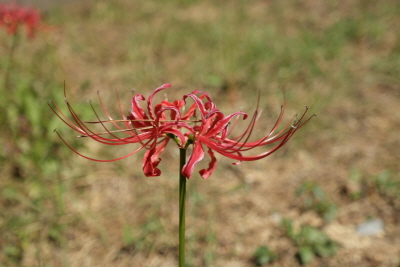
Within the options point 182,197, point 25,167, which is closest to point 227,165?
point 25,167

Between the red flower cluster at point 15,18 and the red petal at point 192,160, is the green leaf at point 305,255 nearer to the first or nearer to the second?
the red petal at point 192,160

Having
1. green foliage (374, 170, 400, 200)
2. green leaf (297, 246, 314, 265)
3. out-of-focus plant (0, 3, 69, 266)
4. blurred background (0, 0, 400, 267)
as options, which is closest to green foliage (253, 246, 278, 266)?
blurred background (0, 0, 400, 267)

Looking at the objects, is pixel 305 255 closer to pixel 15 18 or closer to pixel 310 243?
pixel 310 243

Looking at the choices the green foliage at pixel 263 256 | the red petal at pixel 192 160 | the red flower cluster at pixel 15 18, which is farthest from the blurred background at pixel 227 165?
the red petal at pixel 192 160

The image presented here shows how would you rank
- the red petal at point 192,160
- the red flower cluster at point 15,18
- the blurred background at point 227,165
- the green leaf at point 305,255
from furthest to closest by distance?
the red flower cluster at point 15,18 → the blurred background at point 227,165 → the green leaf at point 305,255 → the red petal at point 192,160

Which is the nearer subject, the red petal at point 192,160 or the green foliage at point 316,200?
the red petal at point 192,160

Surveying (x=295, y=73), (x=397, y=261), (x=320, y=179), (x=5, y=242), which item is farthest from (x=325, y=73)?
(x=5, y=242)

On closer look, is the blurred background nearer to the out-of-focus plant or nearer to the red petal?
the out-of-focus plant
